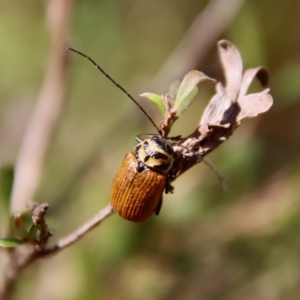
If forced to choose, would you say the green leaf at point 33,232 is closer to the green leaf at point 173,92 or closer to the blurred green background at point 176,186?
the blurred green background at point 176,186

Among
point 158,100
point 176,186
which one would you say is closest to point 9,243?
point 158,100

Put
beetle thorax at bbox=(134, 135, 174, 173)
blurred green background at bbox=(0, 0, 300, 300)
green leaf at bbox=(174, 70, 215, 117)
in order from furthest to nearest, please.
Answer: blurred green background at bbox=(0, 0, 300, 300) < beetle thorax at bbox=(134, 135, 174, 173) < green leaf at bbox=(174, 70, 215, 117)

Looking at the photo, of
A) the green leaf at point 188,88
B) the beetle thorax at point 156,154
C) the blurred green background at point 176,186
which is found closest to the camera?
the green leaf at point 188,88

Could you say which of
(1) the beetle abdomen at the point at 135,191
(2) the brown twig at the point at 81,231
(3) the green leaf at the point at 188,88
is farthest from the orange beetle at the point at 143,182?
(3) the green leaf at the point at 188,88

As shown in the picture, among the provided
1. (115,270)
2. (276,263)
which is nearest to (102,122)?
(115,270)

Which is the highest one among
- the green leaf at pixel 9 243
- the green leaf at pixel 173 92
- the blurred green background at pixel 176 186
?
the green leaf at pixel 173 92

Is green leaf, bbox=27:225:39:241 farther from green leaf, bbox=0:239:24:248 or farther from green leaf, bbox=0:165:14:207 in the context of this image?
green leaf, bbox=0:165:14:207

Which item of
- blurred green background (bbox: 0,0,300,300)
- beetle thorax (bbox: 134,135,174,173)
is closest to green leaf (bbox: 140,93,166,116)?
beetle thorax (bbox: 134,135,174,173)
